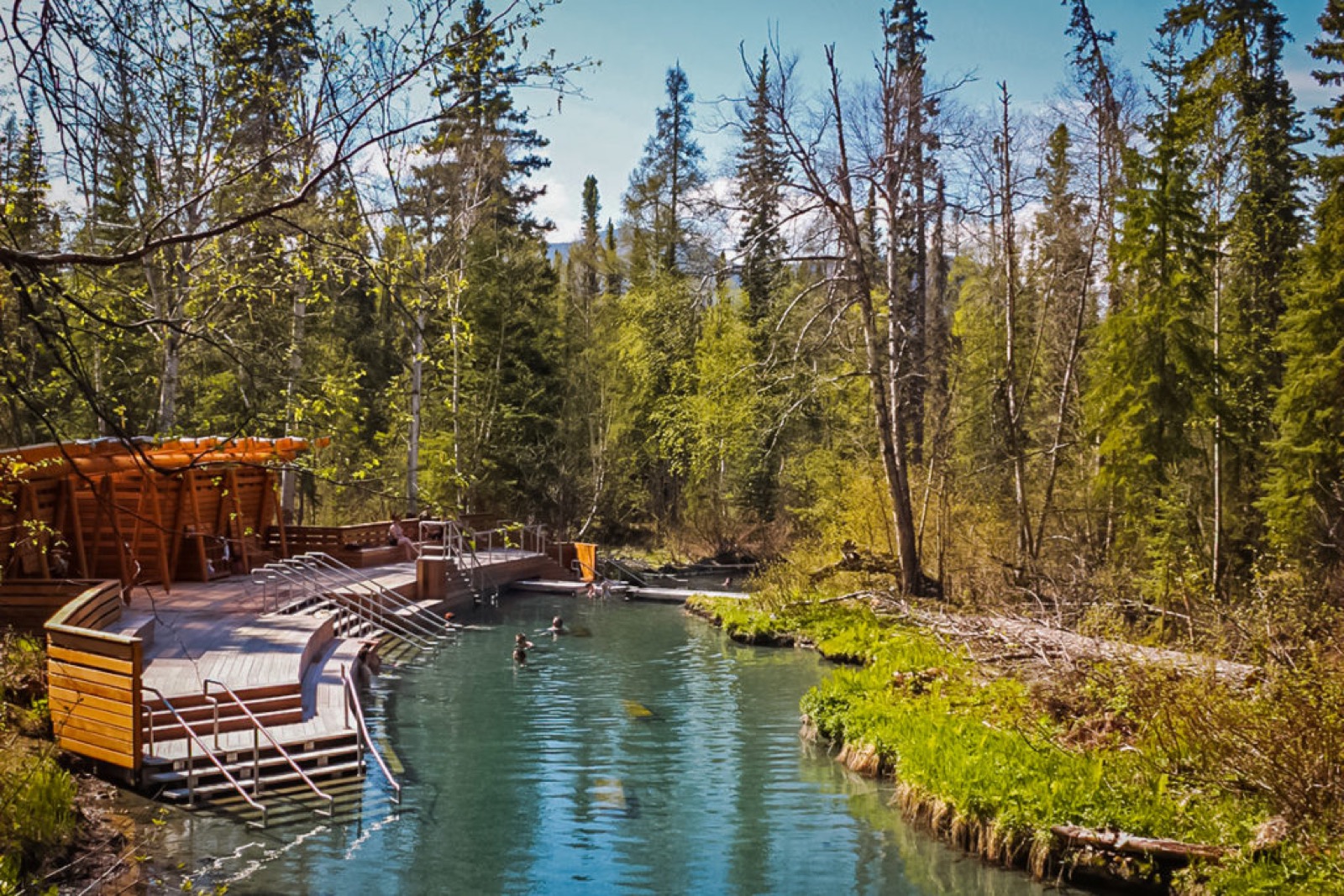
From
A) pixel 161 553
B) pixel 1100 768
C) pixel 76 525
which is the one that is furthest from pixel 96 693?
pixel 161 553

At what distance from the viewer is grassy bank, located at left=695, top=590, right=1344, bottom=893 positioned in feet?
28.2

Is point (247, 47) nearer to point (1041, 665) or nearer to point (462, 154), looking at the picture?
point (1041, 665)

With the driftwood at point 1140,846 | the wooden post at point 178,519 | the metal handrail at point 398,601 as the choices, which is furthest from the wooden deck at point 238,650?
the driftwood at point 1140,846

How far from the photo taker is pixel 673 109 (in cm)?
4672

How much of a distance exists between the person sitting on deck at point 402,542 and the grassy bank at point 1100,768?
1693 cm

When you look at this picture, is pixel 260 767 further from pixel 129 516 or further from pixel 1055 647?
pixel 1055 647

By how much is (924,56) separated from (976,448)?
12.5m

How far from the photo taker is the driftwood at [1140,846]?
8.95 meters

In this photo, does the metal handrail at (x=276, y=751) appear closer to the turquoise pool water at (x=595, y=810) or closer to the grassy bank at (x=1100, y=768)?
the turquoise pool water at (x=595, y=810)

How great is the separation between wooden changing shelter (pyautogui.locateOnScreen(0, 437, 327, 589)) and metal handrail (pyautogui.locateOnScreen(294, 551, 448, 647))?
1548 millimetres

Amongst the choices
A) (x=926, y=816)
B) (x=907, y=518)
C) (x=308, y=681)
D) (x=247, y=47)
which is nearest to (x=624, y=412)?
(x=907, y=518)

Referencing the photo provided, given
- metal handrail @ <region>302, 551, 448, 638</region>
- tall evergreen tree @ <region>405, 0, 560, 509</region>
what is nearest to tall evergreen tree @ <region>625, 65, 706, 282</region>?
tall evergreen tree @ <region>405, 0, 560, 509</region>

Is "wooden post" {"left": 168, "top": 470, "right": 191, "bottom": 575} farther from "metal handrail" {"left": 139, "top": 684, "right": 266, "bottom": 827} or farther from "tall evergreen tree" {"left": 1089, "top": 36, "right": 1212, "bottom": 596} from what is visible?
"tall evergreen tree" {"left": 1089, "top": 36, "right": 1212, "bottom": 596}

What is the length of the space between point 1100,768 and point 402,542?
22.1 meters
